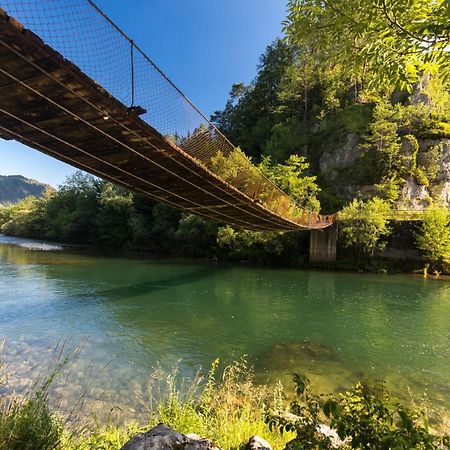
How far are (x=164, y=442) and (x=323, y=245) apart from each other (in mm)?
23230

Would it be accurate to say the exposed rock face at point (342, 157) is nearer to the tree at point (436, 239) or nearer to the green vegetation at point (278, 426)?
the tree at point (436, 239)

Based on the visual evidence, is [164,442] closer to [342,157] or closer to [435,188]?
[435,188]

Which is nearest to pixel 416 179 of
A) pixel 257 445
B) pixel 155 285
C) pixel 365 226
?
pixel 365 226

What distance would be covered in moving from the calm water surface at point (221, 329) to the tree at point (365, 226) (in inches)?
201

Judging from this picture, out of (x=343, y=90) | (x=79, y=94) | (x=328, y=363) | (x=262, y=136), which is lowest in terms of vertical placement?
(x=328, y=363)

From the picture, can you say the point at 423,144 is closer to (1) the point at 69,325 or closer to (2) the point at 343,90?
(2) the point at 343,90

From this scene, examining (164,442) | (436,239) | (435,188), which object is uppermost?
(435,188)

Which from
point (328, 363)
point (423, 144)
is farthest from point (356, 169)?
point (328, 363)

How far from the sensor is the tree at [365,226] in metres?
22.7

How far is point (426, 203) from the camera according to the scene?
93.6 ft

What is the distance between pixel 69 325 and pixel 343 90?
38.2 meters

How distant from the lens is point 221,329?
9992 mm

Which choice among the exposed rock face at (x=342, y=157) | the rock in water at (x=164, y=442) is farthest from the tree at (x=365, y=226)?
the rock in water at (x=164, y=442)

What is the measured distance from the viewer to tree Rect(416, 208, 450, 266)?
21.6 m
